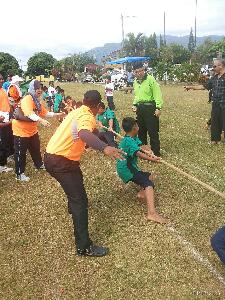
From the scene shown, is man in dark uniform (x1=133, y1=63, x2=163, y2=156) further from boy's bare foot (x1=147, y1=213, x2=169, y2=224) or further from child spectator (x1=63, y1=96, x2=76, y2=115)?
child spectator (x1=63, y1=96, x2=76, y2=115)

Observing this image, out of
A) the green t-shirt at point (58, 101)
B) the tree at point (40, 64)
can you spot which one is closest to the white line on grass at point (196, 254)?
the green t-shirt at point (58, 101)

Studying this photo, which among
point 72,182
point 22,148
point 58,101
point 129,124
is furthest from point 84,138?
point 58,101

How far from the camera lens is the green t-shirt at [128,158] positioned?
5.89m

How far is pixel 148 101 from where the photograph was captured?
8.53 metres

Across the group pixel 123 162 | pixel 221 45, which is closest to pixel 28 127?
pixel 123 162

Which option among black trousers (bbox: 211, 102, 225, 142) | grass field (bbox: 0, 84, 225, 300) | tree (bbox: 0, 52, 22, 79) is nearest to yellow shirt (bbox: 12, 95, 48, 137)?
grass field (bbox: 0, 84, 225, 300)

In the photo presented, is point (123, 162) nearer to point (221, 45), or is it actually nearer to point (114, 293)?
point (114, 293)

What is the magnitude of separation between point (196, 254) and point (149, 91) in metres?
4.52

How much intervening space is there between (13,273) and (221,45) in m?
81.2

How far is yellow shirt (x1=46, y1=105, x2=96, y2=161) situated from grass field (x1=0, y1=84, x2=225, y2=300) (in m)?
1.38

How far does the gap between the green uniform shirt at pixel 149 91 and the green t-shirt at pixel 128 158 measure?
2.57 metres

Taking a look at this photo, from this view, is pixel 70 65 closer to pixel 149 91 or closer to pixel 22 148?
pixel 149 91

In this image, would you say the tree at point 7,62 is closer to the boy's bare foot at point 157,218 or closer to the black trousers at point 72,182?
the boy's bare foot at point 157,218

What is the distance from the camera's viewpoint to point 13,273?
15.3 ft
